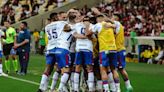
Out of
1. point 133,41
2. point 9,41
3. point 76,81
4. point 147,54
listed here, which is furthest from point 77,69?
point 133,41

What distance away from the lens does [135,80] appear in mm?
19266

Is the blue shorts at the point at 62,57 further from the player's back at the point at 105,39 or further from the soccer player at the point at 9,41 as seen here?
the soccer player at the point at 9,41

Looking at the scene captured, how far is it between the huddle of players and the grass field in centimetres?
204

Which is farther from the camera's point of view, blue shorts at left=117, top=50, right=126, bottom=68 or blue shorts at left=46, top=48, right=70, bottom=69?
blue shorts at left=117, top=50, right=126, bottom=68

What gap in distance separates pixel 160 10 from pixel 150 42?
5.75 metres

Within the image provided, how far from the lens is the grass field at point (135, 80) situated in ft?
54.4

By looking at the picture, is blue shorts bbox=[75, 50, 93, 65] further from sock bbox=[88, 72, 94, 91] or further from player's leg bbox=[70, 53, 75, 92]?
player's leg bbox=[70, 53, 75, 92]

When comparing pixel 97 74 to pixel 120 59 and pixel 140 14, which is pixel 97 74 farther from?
pixel 140 14

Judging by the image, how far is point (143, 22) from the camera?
3409 centimetres

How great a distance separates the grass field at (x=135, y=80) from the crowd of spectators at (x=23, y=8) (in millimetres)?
18192

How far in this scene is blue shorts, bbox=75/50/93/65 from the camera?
1412cm

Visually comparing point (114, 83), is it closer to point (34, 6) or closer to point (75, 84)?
point (75, 84)

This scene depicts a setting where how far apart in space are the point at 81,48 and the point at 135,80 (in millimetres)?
5639

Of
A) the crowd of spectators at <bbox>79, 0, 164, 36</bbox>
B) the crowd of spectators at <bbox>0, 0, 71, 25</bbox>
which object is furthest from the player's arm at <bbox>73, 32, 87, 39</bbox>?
the crowd of spectators at <bbox>0, 0, 71, 25</bbox>
